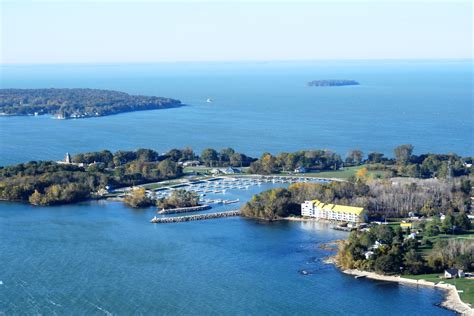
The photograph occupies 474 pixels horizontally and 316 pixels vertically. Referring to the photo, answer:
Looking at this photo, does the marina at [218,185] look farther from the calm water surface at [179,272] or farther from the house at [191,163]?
the calm water surface at [179,272]

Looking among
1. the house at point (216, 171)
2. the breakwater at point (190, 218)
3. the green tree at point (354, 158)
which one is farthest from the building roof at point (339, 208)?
the green tree at point (354, 158)

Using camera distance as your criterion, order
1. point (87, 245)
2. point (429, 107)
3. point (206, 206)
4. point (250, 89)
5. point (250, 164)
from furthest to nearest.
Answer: point (250, 89) → point (429, 107) → point (250, 164) → point (206, 206) → point (87, 245)

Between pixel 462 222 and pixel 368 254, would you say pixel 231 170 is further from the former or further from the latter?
pixel 368 254

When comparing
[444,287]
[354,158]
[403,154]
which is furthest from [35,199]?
[403,154]

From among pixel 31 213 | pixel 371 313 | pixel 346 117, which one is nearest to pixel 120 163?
pixel 31 213

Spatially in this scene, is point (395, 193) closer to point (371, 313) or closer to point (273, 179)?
point (273, 179)

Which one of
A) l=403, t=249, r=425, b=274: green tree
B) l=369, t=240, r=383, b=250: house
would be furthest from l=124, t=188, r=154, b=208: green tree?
l=403, t=249, r=425, b=274: green tree

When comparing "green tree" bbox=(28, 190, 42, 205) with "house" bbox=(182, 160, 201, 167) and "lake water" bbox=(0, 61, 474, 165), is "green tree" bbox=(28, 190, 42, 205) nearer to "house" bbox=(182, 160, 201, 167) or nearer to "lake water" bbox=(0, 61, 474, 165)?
"house" bbox=(182, 160, 201, 167)
